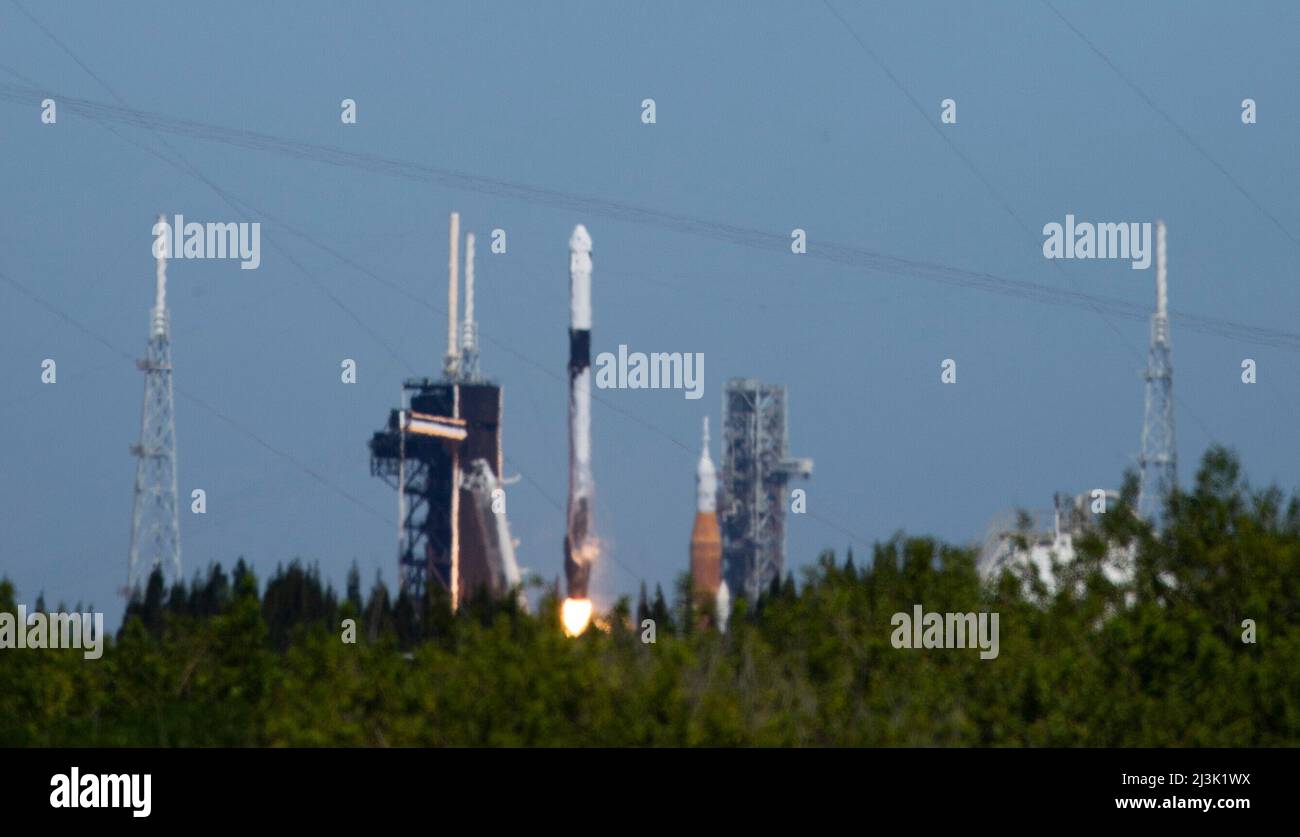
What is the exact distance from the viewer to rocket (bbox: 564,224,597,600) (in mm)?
142500

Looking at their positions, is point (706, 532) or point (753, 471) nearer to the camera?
point (706, 532)

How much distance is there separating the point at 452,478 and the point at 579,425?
20388 millimetres

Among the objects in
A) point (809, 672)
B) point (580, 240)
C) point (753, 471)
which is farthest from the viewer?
point (753, 471)

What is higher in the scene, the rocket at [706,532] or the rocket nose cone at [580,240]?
the rocket nose cone at [580,240]

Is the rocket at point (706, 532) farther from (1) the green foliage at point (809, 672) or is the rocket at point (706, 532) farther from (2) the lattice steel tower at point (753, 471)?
(1) the green foliage at point (809, 672)

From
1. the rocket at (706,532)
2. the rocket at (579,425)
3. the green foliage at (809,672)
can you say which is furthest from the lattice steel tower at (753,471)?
the green foliage at (809,672)

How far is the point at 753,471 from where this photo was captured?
197 m

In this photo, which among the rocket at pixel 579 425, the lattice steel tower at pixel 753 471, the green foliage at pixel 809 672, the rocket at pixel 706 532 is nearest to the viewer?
the green foliage at pixel 809 672

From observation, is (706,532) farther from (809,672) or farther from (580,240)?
(809,672)

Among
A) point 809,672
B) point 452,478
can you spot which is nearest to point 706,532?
point 452,478

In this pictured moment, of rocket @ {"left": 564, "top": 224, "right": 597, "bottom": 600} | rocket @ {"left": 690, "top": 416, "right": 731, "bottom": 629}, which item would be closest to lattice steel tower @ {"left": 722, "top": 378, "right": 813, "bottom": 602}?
rocket @ {"left": 690, "top": 416, "right": 731, "bottom": 629}

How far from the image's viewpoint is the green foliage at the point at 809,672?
118 feet

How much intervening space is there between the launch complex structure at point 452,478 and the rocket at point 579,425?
1465 centimetres
